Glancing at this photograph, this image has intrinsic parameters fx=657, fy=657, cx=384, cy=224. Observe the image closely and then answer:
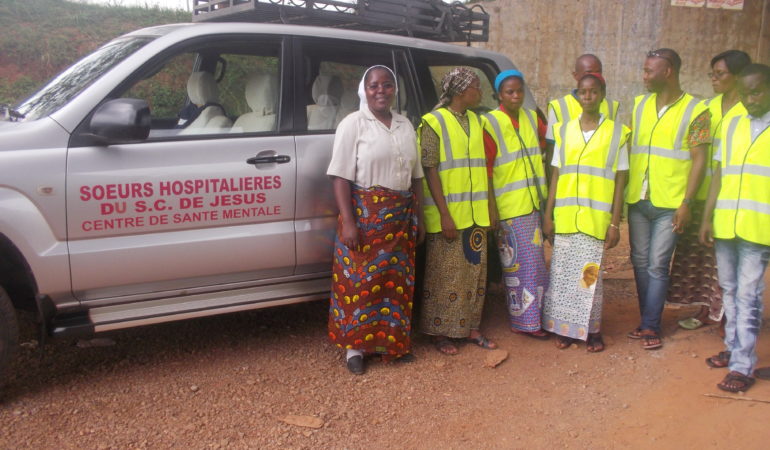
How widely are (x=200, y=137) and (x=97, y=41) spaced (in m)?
12.0

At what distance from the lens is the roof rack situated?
157 inches

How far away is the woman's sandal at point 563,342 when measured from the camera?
4084 millimetres

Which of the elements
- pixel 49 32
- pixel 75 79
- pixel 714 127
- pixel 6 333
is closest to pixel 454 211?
pixel 714 127

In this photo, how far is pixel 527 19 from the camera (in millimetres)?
12406

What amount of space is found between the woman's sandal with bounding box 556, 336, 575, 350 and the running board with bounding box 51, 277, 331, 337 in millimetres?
1484

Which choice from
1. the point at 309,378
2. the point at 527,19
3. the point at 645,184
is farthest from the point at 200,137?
the point at 527,19

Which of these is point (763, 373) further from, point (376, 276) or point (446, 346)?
point (376, 276)

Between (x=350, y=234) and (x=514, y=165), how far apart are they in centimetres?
117

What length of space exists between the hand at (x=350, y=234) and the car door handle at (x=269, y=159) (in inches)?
18.5

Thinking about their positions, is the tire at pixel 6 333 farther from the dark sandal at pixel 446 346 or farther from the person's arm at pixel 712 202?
the person's arm at pixel 712 202

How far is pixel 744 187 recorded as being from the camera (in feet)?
10.8

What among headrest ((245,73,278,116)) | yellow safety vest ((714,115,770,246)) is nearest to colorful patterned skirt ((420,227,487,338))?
headrest ((245,73,278,116))

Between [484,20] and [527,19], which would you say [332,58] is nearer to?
[484,20]

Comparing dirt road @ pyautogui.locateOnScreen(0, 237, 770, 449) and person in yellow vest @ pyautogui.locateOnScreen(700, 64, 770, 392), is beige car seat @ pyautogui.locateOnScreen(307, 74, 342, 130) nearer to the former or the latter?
dirt road @ pyautogui.locateOnScreen(0, 237, 770, 449)
